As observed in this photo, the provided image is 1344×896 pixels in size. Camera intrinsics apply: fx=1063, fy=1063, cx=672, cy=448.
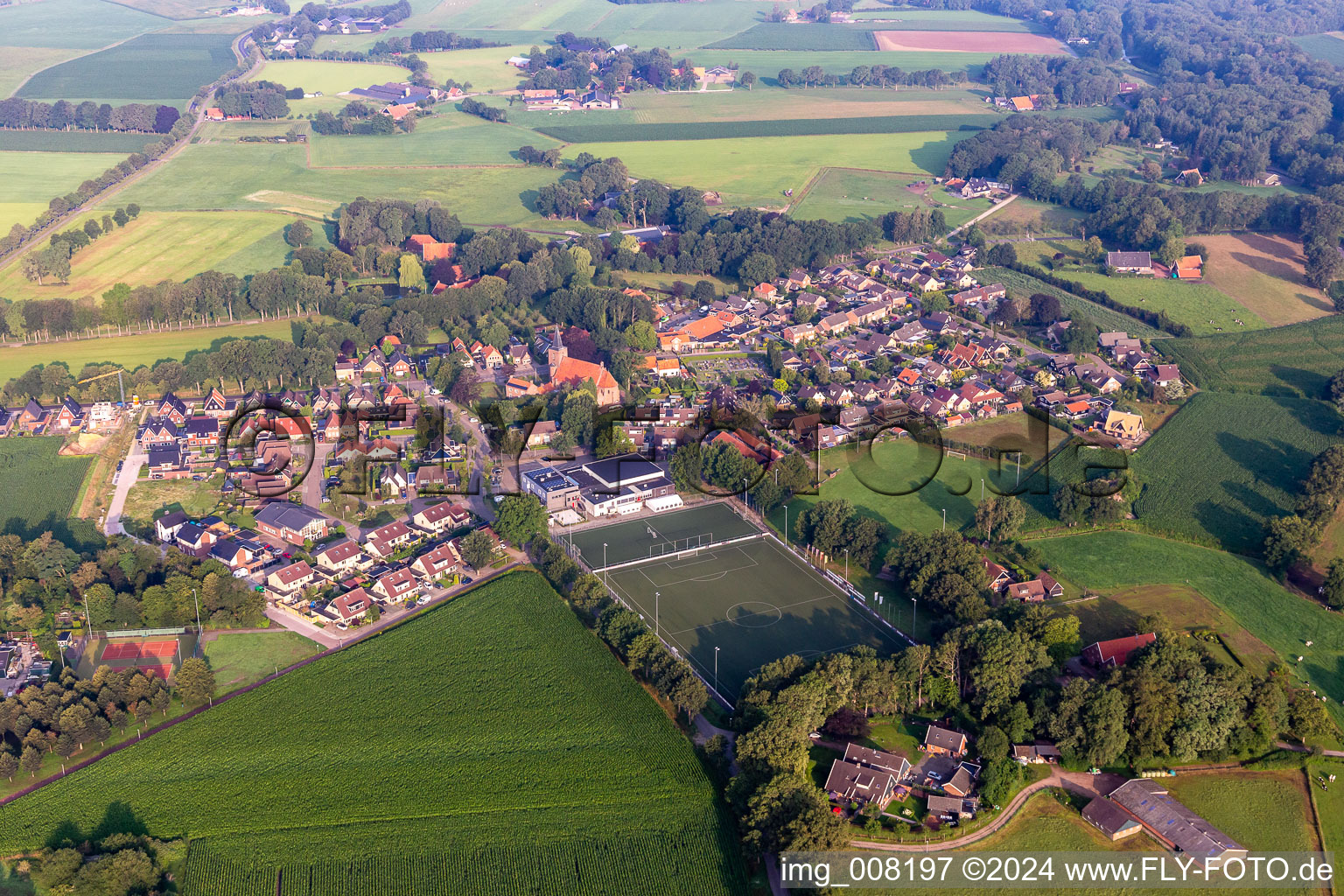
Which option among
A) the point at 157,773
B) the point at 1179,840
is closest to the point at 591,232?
the point at 157,773

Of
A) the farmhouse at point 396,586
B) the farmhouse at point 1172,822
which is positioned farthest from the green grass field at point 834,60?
the farmhouse at point 1172,822

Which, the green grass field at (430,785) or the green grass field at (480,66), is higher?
the green grass field at (480,66)

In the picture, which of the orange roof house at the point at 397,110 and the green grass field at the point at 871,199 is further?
the orange roof house at the point at 397,110

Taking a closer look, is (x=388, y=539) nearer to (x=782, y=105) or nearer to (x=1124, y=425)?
(x=1124, y=425)

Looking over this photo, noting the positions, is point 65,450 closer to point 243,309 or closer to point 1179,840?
point 243,309

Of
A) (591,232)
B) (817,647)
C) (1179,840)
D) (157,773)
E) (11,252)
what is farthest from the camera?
(591,232)

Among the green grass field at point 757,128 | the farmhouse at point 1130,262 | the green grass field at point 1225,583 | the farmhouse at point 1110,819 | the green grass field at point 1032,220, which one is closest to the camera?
the farmhouse at point 1110,819

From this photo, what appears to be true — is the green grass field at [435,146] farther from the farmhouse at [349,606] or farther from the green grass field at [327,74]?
the farmhouse at [349,606]
